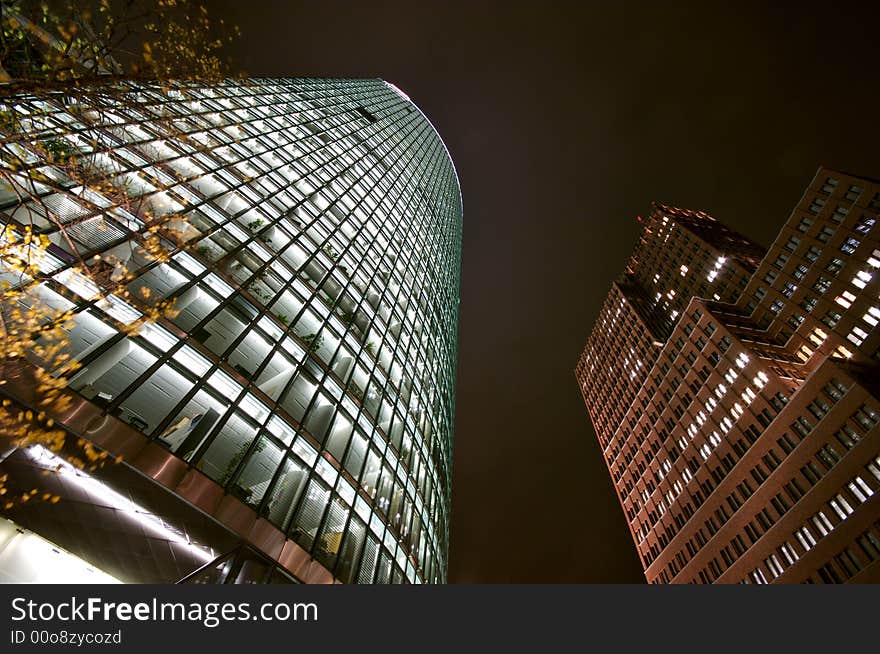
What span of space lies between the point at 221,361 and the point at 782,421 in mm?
71608

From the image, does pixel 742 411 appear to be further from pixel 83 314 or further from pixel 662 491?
pixel 83 314

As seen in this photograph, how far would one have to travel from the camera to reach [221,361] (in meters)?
14.8

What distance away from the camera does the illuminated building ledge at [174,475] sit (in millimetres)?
10102

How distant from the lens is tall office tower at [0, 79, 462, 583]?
36.9 feet

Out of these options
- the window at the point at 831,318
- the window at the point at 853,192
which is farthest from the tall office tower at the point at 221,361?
the window at the point at 853,192

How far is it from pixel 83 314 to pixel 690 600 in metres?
21.5

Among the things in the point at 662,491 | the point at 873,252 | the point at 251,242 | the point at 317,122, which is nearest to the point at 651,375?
the point at 662,491

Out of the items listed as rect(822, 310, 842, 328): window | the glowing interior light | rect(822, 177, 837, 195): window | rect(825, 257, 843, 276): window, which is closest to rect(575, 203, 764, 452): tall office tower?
rect(825, 257, 843, 276): window

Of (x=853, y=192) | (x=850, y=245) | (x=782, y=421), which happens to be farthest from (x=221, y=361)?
(x=853, y=192)

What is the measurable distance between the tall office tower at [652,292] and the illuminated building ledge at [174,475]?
9862 centimetres

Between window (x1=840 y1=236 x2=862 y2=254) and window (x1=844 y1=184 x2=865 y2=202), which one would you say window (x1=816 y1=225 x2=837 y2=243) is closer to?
window (x1=840 y1=236 x2=862 y2=254)

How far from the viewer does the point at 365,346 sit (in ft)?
77.9

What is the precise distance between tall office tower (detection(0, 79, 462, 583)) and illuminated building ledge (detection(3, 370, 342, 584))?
0.05 m

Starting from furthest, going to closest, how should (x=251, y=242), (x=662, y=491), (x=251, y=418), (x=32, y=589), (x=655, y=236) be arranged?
(x=655, y=236), (x=662, y=491), (x=251, y=242), (x=251, y=418), (x=32, y=589)
